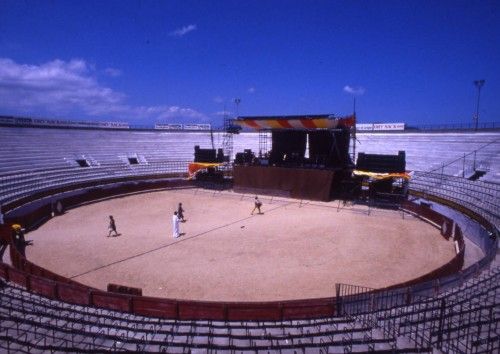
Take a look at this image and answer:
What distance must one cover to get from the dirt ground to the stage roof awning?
803cm

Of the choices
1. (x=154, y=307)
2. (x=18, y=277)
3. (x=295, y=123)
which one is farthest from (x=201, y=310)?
(x=295, y=123)

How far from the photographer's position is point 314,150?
37531 mm

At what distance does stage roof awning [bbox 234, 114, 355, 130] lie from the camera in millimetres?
31587

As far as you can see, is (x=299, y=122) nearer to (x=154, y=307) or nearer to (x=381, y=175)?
(x=381, y=175)

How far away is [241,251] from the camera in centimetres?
1870

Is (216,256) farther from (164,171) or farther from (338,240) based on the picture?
(164,171)

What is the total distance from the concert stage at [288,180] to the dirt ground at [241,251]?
404cm

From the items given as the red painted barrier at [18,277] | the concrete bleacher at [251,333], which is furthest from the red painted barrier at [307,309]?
the red painted barrier at [18,277]

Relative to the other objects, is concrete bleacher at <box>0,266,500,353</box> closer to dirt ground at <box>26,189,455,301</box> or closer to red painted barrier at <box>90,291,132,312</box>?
red painted barrier at <box>90,291,132,312</box>

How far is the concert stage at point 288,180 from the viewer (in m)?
33.3

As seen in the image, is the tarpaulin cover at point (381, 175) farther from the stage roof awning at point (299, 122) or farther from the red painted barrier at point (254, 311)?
the red painted barrier at point (254, 311)

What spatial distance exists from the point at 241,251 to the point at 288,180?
17832mm

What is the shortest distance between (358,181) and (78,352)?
2988 cm

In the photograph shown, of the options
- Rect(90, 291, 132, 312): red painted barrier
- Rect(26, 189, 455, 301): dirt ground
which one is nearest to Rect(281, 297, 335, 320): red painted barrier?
Rect(26, 189, 455, 301): dirt ground
